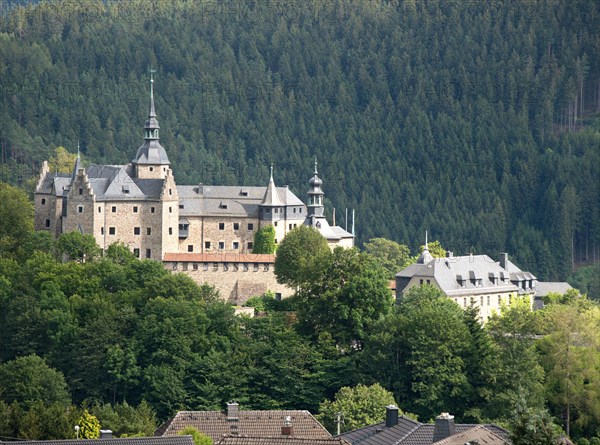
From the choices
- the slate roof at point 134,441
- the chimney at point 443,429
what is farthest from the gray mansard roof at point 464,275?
the slate roof at point 134,441

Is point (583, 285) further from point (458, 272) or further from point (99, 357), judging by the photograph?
point (99, 357)

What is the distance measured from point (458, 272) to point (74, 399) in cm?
3290

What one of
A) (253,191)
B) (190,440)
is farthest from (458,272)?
(190,440)

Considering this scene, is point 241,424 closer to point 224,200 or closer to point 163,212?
point 163,212

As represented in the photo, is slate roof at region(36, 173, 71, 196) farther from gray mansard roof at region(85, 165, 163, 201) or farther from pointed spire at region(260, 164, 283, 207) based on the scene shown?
pointed spire at region(260, 164, 283, 207)

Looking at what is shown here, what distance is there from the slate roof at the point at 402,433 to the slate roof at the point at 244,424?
4.47 ft

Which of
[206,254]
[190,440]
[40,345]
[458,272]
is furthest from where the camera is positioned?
[458,272]

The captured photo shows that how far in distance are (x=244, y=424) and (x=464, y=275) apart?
5163cm

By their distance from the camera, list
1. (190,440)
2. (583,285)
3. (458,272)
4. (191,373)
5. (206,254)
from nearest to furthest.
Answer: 1. (190,440)
2. (191,373)
3. (206,254)
4. (458,272)
5. (583,285)

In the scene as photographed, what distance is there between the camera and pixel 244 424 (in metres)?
77.2

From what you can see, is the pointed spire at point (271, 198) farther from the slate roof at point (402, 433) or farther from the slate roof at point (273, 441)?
the slate roof at point (273, 441)

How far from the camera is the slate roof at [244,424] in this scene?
250 feet

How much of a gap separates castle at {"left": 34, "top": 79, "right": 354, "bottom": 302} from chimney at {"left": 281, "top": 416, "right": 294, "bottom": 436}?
41458mm

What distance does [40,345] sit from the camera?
109 meters
